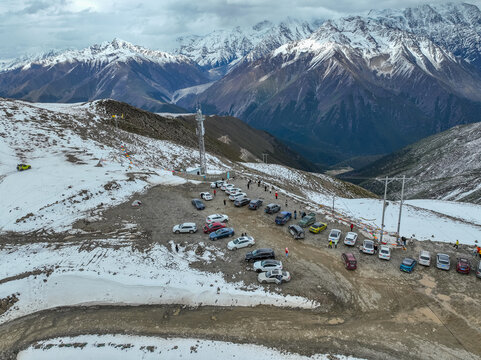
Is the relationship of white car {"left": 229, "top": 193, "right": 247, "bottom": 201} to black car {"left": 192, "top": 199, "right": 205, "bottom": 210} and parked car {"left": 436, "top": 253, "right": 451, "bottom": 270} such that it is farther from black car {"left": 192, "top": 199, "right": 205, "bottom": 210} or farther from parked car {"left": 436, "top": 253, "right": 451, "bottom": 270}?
parked car {"left": 436, "top": 253, "right": 451, "bottom": 270}

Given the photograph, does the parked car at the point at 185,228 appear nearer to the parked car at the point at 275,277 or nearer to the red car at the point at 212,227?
the red car at the point at 212,227

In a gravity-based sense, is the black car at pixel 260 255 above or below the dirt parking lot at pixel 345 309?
above

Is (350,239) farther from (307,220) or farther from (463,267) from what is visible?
(463,267)

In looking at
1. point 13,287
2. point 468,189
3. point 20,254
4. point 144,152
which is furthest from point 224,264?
point 468,189

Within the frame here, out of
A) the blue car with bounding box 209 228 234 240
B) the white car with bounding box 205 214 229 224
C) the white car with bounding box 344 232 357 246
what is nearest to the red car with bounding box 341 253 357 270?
the white car with bounding box 344 232 357 246

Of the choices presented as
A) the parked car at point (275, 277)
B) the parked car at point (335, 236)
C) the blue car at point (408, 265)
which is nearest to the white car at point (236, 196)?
the parked car at point (335, 236)

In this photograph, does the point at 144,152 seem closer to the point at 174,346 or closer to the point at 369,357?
the point at 174,346
